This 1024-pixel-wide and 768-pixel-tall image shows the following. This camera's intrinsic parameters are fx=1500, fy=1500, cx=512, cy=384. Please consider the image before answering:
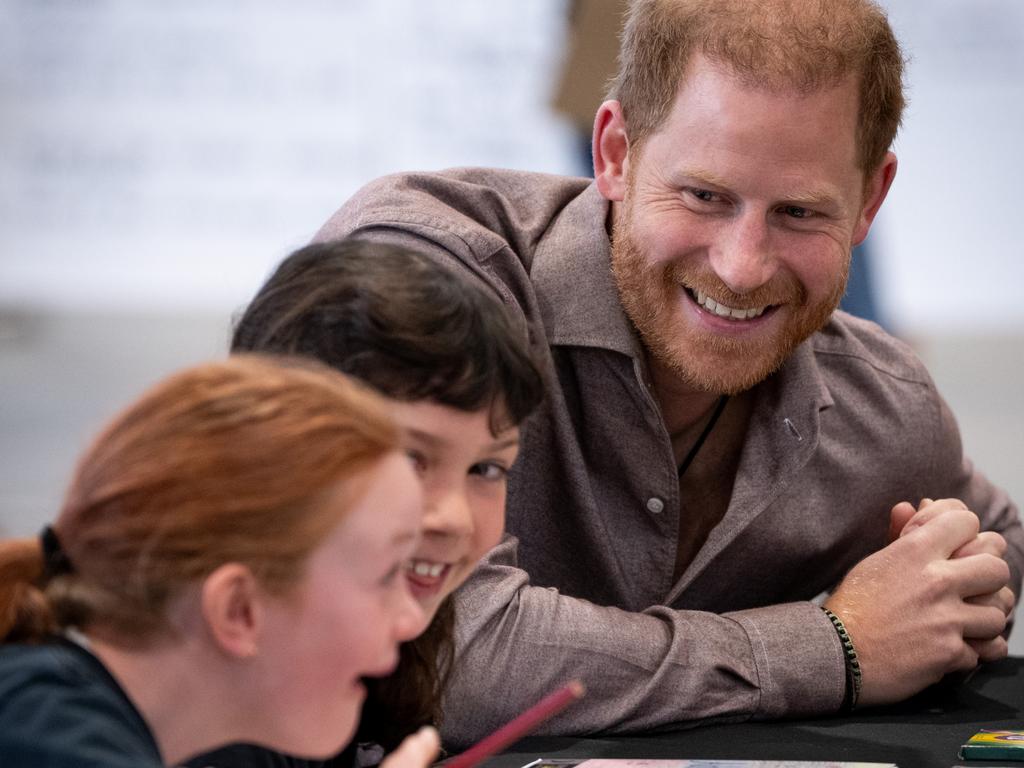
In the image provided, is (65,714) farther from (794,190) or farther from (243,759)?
(794,190)

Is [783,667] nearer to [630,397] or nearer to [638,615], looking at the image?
[638,615]

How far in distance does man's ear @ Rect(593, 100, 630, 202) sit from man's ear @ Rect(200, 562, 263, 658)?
2.99ft

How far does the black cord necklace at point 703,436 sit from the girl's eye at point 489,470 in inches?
24.5

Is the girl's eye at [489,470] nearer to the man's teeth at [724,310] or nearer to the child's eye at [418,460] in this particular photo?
the child's eye at [418,460]

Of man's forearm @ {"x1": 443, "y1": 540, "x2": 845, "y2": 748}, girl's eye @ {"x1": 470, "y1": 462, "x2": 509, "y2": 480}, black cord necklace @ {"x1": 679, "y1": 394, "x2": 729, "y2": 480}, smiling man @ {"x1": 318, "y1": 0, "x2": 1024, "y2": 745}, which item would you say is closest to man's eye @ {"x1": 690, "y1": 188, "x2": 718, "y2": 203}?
smiling man @ {"x1": 318, "y1": 0, "x2": 1024, "y2": 745}

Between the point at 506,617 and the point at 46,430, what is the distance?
3538mm

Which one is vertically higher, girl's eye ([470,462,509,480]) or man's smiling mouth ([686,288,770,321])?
man's smiling mouth ([686,288,770,321])

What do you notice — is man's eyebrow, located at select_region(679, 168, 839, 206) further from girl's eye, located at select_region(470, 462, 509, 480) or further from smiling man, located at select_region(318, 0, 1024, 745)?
girl's eye, located at select_region(470, 462, 509, 480)

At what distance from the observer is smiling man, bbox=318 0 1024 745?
4.50 ft

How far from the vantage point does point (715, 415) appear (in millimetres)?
1742

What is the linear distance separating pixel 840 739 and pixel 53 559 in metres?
0.72

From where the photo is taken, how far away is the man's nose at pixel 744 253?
152cm

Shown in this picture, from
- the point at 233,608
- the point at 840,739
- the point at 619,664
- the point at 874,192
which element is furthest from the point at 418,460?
the point at 874,192

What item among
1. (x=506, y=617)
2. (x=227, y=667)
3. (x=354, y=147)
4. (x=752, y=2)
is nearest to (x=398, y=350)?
(x=227, y=667)
